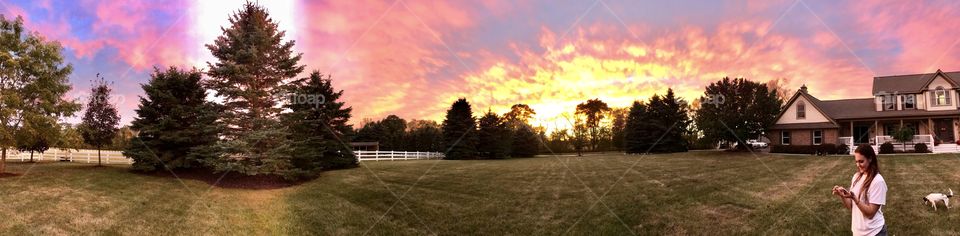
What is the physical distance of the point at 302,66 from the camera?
19.4m

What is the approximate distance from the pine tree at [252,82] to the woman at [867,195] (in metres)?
16.4

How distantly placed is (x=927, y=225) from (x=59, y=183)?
23.2 m

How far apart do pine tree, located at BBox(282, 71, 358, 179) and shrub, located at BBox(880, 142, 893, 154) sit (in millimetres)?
32070

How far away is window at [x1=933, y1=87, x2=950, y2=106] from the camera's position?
30094 mm

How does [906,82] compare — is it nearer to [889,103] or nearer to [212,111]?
[889,103]

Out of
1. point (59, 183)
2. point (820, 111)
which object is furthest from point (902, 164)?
point (59, 183)

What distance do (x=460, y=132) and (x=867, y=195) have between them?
41029 millimetres

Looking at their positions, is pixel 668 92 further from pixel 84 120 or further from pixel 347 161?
pixel 84 120

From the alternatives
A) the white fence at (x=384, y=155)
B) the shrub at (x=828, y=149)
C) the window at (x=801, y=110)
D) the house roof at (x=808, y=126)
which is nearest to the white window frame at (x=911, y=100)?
the house roof at (x=808, y=126)

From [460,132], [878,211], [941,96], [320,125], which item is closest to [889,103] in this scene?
[941,96]

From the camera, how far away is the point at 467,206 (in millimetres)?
14023

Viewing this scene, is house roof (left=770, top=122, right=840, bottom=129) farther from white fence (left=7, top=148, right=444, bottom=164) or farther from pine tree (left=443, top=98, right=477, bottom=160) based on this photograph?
white fence (left=7, top=148, right=444, bottom=164)

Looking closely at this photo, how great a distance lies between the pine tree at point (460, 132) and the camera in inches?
1750

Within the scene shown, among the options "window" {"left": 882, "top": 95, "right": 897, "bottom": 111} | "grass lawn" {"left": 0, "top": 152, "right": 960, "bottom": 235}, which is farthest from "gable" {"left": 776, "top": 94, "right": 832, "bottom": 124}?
"grass lawn" {"left": 0, "top": 152, "right": 960, "bottom": 235}
